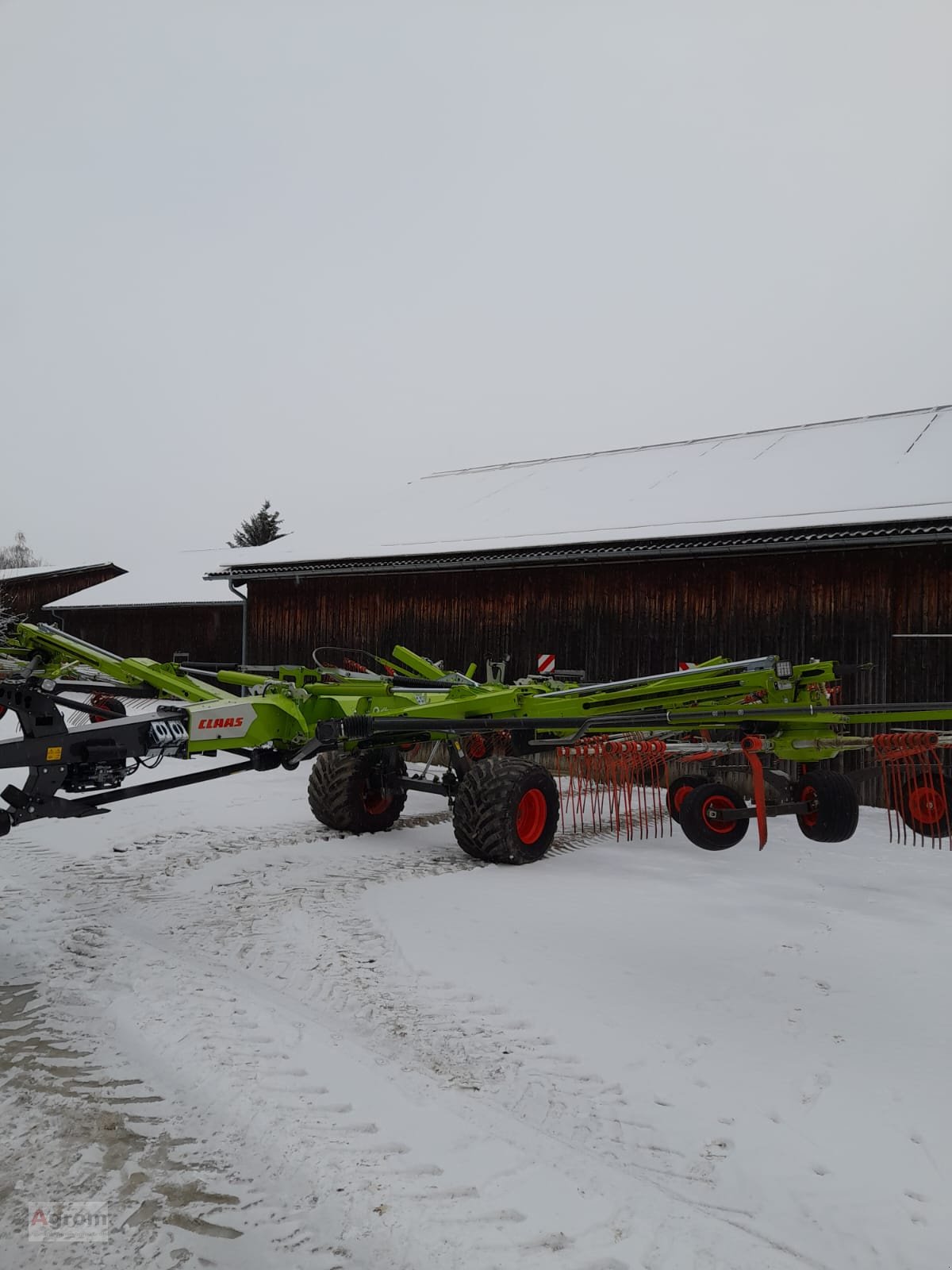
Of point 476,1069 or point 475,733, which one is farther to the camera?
point 475,733

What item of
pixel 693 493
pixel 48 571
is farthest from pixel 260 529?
pixel 693 493

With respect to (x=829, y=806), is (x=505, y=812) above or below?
below

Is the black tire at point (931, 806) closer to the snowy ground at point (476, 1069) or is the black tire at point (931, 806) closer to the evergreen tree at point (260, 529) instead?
the snowy ground at point (476, 1069)

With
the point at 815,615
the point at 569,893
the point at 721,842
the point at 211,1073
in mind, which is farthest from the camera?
→ the point at 815,615

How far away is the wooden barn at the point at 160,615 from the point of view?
82.8 feet

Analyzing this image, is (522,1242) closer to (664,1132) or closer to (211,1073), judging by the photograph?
(664,1132)

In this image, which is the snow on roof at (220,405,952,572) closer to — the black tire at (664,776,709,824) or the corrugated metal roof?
the corrugated metal roof

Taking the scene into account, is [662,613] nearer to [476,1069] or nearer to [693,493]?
[693,493]

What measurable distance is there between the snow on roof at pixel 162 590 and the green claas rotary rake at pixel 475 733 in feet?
55.5

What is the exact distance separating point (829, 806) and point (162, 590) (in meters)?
24.8

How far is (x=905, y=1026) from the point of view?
4.03 metres

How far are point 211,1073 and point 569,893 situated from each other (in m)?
3.14

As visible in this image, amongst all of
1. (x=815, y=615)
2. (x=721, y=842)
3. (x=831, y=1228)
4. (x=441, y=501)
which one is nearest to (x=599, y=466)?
(x=441, y=501)

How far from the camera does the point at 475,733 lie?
7359mm
